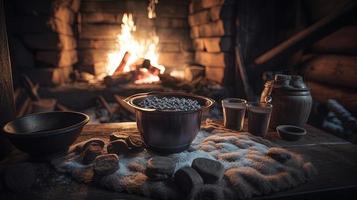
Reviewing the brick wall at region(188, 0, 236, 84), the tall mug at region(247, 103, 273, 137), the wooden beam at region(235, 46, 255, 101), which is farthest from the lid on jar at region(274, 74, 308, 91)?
the brick wall at region(188, 0, 236, 84)

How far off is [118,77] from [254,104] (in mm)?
2979

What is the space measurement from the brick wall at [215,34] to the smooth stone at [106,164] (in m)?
3.21

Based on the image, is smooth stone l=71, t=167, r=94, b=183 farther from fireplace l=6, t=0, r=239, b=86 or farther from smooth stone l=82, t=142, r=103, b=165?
fireplace l=6, t=0, r=239, b=86

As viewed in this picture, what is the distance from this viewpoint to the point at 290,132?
6.19 ft

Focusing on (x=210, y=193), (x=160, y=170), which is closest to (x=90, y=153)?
(x=160, y=170)

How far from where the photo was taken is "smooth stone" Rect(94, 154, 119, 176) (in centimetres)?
132

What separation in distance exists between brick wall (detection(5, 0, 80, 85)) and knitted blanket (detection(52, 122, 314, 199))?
293 centimetres

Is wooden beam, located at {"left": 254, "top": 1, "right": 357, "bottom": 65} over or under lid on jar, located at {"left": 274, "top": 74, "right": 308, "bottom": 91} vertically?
A: over

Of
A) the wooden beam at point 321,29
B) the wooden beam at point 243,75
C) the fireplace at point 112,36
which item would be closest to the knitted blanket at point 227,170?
the wooden beam at point 321,29

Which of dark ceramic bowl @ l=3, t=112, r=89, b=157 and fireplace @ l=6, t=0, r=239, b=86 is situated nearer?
dark ceramic bowl @ l=3, t=112, r=89, b=157

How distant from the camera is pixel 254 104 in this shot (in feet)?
6.51

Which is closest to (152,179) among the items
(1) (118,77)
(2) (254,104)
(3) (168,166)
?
(3) (168,166)

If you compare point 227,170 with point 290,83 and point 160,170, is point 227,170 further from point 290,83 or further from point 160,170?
point 290,83

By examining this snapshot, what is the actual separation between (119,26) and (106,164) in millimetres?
4149
